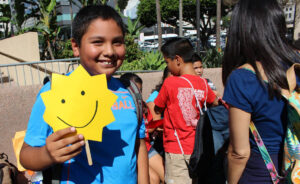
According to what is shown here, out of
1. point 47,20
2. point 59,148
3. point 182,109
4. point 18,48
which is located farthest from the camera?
point 47,20

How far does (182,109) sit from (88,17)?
135 cm

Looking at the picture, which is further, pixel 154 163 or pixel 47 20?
pixel 47 20

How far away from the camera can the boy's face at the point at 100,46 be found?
4.29 ft

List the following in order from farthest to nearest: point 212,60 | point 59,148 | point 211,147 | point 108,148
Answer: point 212,60 < point 211,147 < point 108,148 < point 59,148

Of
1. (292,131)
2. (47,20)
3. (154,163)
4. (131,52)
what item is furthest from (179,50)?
(47,20)

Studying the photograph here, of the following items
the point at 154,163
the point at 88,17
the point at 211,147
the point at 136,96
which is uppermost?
the point at 88,17

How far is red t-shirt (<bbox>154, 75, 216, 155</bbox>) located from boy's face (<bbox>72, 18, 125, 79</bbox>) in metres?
1.15

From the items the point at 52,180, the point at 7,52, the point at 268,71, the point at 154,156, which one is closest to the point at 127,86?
the point at 52,180

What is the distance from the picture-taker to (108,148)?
129 centimetres

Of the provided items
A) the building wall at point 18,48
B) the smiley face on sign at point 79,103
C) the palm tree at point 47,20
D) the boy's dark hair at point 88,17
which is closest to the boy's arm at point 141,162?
the smiley face on sign at point 79,103

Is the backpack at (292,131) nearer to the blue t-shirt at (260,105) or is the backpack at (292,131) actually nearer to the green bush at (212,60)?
the blue t-shirt at (260,105)

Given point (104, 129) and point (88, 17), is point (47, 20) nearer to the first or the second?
point (88, 17)

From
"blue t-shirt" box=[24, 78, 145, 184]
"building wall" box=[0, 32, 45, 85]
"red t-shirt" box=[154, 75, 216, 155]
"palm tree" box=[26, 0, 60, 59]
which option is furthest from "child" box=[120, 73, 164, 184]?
"palm tree" box=[26, 0, 60, 59]

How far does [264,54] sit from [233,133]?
0.47 m
